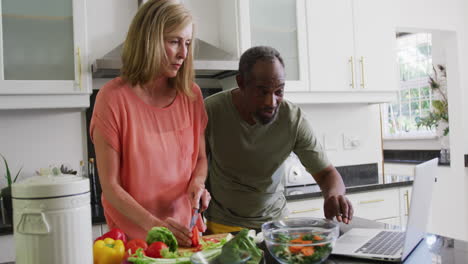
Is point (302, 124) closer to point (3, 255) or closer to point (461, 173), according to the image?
Result: point (3, 255)

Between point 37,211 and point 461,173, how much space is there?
3508 mm

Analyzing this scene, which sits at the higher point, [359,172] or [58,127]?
[58,127]

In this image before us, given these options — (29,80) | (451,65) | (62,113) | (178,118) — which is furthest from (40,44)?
(451,65)

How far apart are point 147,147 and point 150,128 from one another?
62mm

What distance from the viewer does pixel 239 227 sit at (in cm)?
155

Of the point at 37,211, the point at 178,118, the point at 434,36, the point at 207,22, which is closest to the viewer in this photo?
the point at 37,211

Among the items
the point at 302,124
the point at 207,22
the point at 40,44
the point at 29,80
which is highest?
the point at 207,22

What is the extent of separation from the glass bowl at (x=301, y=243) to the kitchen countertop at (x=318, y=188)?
1500 millimetres

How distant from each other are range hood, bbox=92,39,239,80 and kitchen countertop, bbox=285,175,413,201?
2.63ft

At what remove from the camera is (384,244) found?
45.8 inches

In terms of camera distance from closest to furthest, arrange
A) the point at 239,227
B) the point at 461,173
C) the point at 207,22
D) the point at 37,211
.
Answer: the point at 37,211 < the point at 239,227 < the point at 207,22 < the point at 461,173

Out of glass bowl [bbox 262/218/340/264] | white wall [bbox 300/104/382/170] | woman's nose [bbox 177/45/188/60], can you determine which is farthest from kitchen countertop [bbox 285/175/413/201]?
glass bowl [bbox 262/218/340/264]

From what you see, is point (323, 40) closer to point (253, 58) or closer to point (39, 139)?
point (253, 58)

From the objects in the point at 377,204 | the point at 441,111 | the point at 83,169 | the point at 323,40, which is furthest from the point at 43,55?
the point at 441,111
